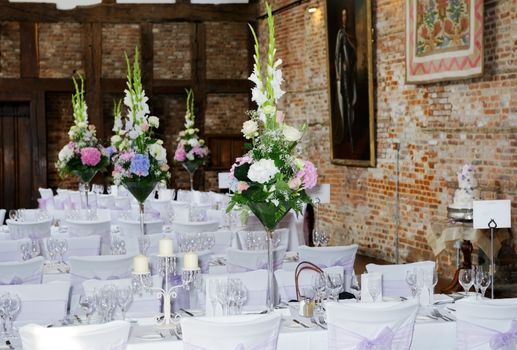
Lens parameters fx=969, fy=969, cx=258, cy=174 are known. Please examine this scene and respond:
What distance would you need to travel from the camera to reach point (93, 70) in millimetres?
16719

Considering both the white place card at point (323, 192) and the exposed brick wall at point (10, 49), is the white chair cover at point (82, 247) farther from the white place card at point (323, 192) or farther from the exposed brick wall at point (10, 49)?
the exposed brick wall at point (10, 49)

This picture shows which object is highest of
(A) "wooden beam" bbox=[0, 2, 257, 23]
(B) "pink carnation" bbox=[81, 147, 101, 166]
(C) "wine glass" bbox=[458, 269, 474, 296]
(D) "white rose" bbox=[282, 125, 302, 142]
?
(A) "wooden beam" bbox=[0, 2, 257, 23]

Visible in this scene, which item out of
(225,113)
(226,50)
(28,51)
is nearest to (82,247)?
(28,51)

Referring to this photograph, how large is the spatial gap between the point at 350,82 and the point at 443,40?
2869 millimetres

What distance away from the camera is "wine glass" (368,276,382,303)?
5406 mm

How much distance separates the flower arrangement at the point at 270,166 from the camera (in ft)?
17.1

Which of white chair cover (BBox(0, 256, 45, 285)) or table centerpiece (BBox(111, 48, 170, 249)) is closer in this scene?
white chair cover (BBox(0, 256, 45, 285))

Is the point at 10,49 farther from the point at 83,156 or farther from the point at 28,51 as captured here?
the point at 83,156

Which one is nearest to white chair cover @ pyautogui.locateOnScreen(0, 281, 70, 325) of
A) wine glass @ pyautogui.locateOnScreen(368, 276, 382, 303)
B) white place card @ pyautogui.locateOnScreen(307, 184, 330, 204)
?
wine glass @ pyautogui.locateOnScreen(368, 276, 382, 303)

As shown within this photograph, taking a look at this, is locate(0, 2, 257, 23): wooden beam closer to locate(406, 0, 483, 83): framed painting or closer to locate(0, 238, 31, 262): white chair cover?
locate(406, 0, 483, 83): framed painting

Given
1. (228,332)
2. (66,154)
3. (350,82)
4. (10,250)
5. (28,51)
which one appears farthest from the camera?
(28,51)

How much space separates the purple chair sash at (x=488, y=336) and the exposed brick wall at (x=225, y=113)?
12786 mm

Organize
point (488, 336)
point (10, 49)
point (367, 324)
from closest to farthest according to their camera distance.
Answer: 1. point (367, 324)
2. point (488, 336)
3. point (10, 49)

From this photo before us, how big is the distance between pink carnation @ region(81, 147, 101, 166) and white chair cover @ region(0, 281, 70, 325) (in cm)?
581
